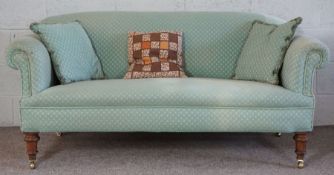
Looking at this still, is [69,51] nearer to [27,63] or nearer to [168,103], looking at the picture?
[27,63]

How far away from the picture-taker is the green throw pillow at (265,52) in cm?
231

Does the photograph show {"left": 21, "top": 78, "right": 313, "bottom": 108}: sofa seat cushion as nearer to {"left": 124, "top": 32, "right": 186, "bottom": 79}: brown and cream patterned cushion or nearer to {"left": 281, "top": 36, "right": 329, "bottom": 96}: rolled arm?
{"left": 281, "top": 36, "right": 329, "bottom": 96}: rolled arm

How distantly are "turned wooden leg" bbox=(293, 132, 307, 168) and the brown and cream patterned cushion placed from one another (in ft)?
2.57

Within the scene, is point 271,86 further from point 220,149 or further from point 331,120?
point 331,120

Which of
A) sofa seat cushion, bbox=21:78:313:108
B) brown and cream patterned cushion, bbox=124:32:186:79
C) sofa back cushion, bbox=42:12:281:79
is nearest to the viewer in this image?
sofa seat cushion, bbox=21:78:313:108

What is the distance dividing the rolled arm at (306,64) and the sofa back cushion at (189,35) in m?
0.54

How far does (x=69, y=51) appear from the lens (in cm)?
238

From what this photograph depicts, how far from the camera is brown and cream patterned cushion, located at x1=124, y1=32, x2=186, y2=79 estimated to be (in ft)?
8.34

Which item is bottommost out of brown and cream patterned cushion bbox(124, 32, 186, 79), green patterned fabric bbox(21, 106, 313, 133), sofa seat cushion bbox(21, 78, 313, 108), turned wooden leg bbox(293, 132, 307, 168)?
turned wooden leg bbox(293, 132, 307, 168)

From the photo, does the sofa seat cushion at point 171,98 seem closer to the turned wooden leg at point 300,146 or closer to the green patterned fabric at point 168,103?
the green patterned fabric at point 168,103

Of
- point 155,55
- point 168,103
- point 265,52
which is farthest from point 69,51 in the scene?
point 265,52

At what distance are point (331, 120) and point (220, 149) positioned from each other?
111 centimetres

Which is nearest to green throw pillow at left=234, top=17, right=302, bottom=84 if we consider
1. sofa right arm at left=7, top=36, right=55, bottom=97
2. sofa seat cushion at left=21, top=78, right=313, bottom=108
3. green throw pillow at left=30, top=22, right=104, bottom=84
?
sofa seat cushion at left=21, top=78, right=313, bottom=108

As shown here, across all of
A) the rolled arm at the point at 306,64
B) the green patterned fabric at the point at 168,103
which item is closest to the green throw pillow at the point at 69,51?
the green patterned fabric at the point at 168,103
